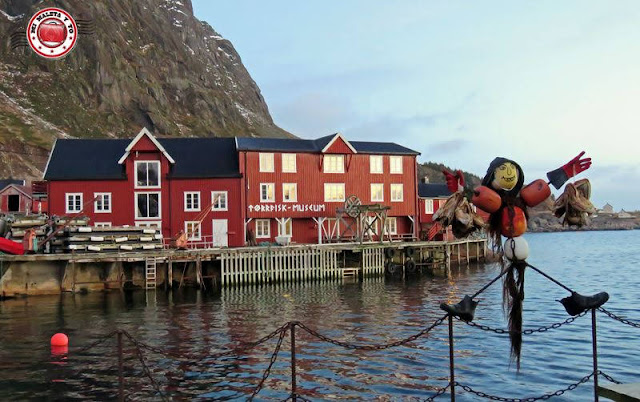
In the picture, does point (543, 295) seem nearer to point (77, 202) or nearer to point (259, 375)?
point (259, 375)

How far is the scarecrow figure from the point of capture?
9570 mm

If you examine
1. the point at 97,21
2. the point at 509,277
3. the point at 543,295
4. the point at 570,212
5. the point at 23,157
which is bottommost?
the point at 543,295

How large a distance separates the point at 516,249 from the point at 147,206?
4295 cm

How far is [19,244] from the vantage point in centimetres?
3834

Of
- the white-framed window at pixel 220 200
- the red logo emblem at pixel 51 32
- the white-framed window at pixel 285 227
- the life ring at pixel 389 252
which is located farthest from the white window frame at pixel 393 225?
the red logo emblem at pixel 51 32

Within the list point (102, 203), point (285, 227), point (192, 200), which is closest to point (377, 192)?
point (285, 227)

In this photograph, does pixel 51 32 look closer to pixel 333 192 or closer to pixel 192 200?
pixel 192 200

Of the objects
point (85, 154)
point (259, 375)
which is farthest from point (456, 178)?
point (85, 154)

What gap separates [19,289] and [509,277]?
3569cm

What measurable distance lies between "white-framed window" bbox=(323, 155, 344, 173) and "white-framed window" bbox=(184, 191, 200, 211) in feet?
38.2

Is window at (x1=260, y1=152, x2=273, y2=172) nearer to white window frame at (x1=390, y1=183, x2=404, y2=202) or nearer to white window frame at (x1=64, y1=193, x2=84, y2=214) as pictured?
white window frame at (x1=390, y1=183, x2=404, y2=202)

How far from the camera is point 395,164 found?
183 feet

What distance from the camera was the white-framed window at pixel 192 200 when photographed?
49375 millimetres

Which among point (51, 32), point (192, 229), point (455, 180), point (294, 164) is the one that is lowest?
point (192, 229)
